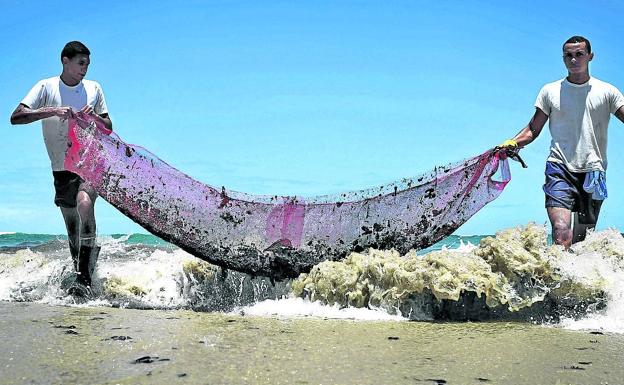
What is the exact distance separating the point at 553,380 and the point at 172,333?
Answer: 228cm

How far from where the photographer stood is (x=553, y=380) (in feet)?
9.44

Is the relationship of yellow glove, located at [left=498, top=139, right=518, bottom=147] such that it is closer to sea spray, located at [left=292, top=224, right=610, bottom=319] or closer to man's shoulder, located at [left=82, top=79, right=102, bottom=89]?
sea spray, located at [left=292, top=224, right=610, bottom=319]

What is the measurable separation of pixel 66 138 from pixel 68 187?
1.61 feet

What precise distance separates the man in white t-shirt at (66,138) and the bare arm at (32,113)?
0.01 m

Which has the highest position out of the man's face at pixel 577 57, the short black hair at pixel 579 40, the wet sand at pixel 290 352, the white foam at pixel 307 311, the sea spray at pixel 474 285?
the short black hair at pixel 579 40

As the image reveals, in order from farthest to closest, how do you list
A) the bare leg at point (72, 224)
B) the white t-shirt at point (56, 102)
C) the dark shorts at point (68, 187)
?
the bare leg at point (72, 224), the dark shorts at point (68, 187), the white t-shirt at point (56, 102)

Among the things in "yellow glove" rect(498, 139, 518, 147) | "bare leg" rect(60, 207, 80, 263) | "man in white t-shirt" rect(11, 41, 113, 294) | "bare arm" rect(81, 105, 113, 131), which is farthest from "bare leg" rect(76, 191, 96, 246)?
"yellow glove" rect(498, 139, 518, 147)

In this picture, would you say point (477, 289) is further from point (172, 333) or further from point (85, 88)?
point (85, 88)

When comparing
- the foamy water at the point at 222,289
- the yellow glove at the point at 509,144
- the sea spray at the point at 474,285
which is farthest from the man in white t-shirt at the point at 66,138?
the yellow glove at the point at 509,144

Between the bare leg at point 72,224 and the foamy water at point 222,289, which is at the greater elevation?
the bare leg at point 72,224

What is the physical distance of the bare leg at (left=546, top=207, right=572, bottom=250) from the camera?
5387 mm

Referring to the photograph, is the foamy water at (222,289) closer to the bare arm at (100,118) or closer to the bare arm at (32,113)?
the bare arm at (100,118)

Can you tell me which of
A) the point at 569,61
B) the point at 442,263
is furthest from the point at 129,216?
the point at 569,61

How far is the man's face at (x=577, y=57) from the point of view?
18.0 ft
